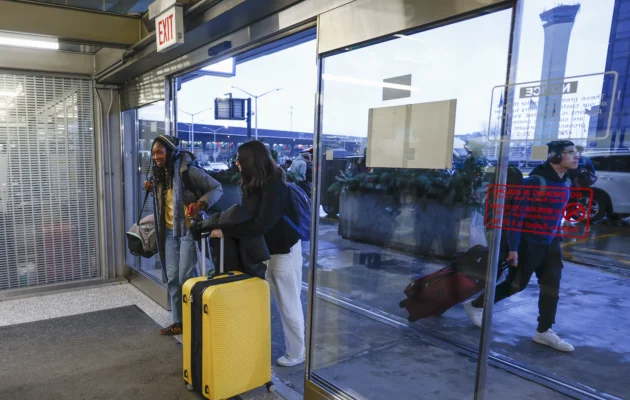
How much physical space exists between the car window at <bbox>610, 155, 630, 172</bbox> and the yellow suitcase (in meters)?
1.97

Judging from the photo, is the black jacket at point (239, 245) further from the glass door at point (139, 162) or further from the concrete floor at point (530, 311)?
the glass door at point (139, 162)

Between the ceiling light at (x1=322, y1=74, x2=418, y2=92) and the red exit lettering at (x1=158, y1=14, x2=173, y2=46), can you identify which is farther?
the red exit lettering at (x1=158, y1=14, x2=173, y2=46)

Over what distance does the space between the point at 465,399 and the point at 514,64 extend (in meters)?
1.92

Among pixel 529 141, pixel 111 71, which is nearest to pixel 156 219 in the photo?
pixel 111 71

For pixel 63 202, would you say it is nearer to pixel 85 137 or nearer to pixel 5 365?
pixel 85 137

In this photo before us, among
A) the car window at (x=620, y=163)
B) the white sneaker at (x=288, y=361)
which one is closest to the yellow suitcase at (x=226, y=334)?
the white sneaker at (x=288, y=361)

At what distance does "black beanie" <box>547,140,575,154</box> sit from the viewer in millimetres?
1543

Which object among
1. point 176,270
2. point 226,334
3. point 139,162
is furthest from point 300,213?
point 139,162

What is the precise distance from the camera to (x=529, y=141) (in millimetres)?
1600

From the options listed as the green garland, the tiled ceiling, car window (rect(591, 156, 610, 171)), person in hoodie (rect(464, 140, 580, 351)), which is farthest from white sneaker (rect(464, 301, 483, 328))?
the tiled ceiling

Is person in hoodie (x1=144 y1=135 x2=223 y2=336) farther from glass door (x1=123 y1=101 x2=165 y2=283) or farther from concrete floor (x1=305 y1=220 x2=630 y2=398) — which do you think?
concrete floor (x1=305 y1=220 x2=630 y2=398)

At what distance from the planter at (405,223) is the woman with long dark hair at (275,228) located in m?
1.26

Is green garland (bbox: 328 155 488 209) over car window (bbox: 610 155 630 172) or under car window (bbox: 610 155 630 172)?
under

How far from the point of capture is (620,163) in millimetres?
2260
